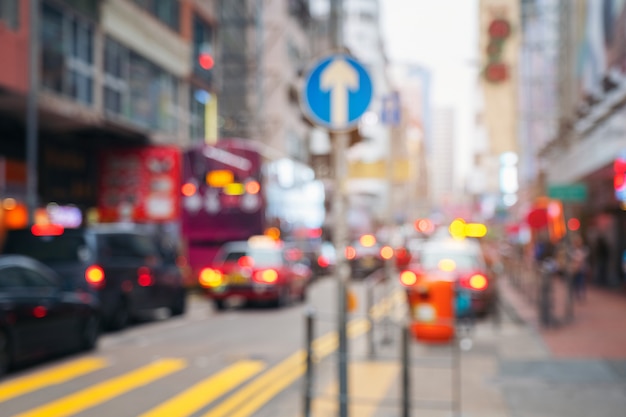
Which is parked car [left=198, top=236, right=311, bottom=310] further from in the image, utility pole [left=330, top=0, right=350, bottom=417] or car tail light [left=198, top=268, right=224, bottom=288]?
utility pole [left=330, top=0, right=350, bottom=417]

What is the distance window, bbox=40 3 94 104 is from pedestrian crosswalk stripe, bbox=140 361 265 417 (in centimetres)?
1314

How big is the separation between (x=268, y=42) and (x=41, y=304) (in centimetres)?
4592

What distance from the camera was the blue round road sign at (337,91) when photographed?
7.43 meters

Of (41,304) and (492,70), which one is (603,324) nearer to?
(41,304)

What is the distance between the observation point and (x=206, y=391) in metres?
10.2

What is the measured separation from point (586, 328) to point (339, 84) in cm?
1115

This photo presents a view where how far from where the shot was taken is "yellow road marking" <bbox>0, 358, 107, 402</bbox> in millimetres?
9953

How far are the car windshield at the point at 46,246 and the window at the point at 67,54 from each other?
7.52 metres

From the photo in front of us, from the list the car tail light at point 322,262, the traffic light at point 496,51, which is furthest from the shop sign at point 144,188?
the traffic light at point 496,51

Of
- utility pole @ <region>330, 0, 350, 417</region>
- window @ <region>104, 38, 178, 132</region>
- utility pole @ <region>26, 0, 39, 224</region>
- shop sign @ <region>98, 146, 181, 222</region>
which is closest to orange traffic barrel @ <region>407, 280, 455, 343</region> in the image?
utility pole @ <region>330, 0, 350, 417</region>

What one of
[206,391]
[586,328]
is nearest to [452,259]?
[586,328]

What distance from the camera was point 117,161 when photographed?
91.4ft

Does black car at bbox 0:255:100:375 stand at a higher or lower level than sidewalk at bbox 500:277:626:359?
higher

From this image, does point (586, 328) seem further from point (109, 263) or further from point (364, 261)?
point (364, 261)
